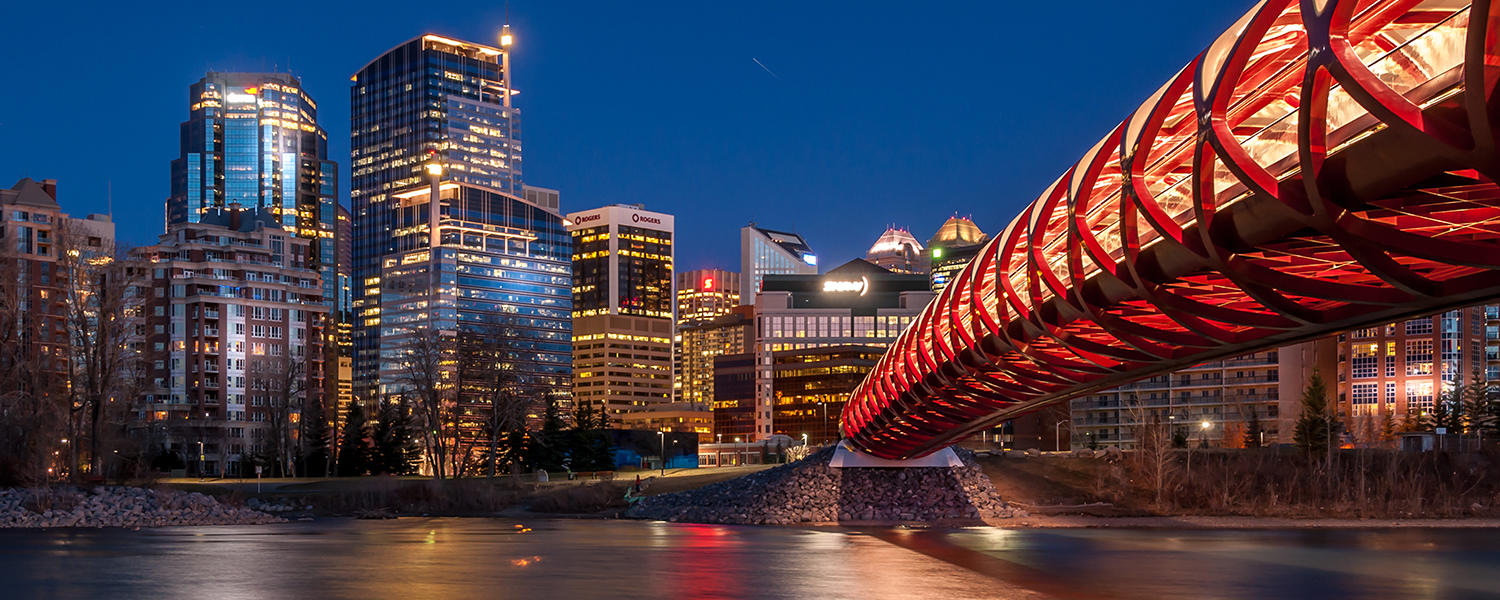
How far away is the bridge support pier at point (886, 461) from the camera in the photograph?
59500 millimetres

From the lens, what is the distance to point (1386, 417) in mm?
116688

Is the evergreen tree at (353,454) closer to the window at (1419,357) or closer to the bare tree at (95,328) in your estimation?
the bare tree at (95,328)

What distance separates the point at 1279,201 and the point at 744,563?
80.1 feet

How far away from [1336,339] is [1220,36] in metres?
134

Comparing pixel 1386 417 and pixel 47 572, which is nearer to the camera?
pixel 47 572

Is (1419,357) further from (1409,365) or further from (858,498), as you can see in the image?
(858,498)

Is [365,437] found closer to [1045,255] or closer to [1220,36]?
[1045,255]

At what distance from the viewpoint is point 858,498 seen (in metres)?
58.9

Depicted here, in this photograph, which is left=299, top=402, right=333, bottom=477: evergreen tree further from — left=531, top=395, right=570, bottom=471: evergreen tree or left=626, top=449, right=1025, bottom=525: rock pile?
left=626, top=449, right=1025, bottom=525: rock pile

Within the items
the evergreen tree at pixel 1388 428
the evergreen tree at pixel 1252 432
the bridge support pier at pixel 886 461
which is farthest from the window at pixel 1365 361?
the bridge support pier at pixel 886 461

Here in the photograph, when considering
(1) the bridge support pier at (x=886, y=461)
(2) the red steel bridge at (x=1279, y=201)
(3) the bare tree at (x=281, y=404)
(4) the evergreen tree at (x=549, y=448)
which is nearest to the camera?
(2) the red steel bridge at (x=1279, y=201)

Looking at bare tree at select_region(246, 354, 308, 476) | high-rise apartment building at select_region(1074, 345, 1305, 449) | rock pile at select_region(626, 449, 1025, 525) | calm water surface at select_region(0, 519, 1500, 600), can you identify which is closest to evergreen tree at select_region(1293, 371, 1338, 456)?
high-rise apartment building at select_region(1074, 345, 1305, 449)

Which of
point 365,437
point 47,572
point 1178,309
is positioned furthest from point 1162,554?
point 365,437

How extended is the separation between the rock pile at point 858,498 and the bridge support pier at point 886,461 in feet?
1.74
